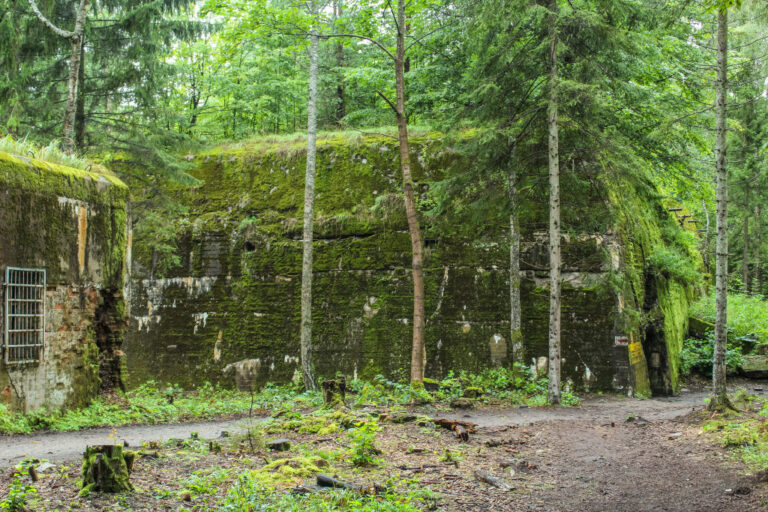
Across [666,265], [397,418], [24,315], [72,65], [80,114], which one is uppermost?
[72,65]

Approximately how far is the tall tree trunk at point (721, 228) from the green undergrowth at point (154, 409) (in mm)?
6456

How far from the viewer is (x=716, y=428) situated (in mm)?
7676

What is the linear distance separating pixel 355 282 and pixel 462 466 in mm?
7845

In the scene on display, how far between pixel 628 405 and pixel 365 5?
31.9 ft

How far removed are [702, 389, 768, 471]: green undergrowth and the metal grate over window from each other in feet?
28.8

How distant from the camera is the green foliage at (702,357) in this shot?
48.2ft

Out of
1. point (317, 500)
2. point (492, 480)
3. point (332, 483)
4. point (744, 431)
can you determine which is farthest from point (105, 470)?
point (744, 431)

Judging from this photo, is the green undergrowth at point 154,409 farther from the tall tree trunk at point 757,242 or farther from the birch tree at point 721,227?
the tall tree trunk at point 757,242

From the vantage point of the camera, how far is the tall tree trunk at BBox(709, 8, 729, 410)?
8.33 m

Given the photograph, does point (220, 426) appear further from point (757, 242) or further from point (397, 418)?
point (757, 242)

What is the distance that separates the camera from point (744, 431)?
23.4ft

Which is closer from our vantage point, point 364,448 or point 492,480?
point 492,480

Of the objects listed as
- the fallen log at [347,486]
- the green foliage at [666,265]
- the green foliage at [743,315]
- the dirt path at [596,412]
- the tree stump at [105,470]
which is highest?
the green foliage at [666,265]

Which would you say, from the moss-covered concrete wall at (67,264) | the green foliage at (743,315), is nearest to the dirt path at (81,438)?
the moss-covered concrete wall at (67,264)
